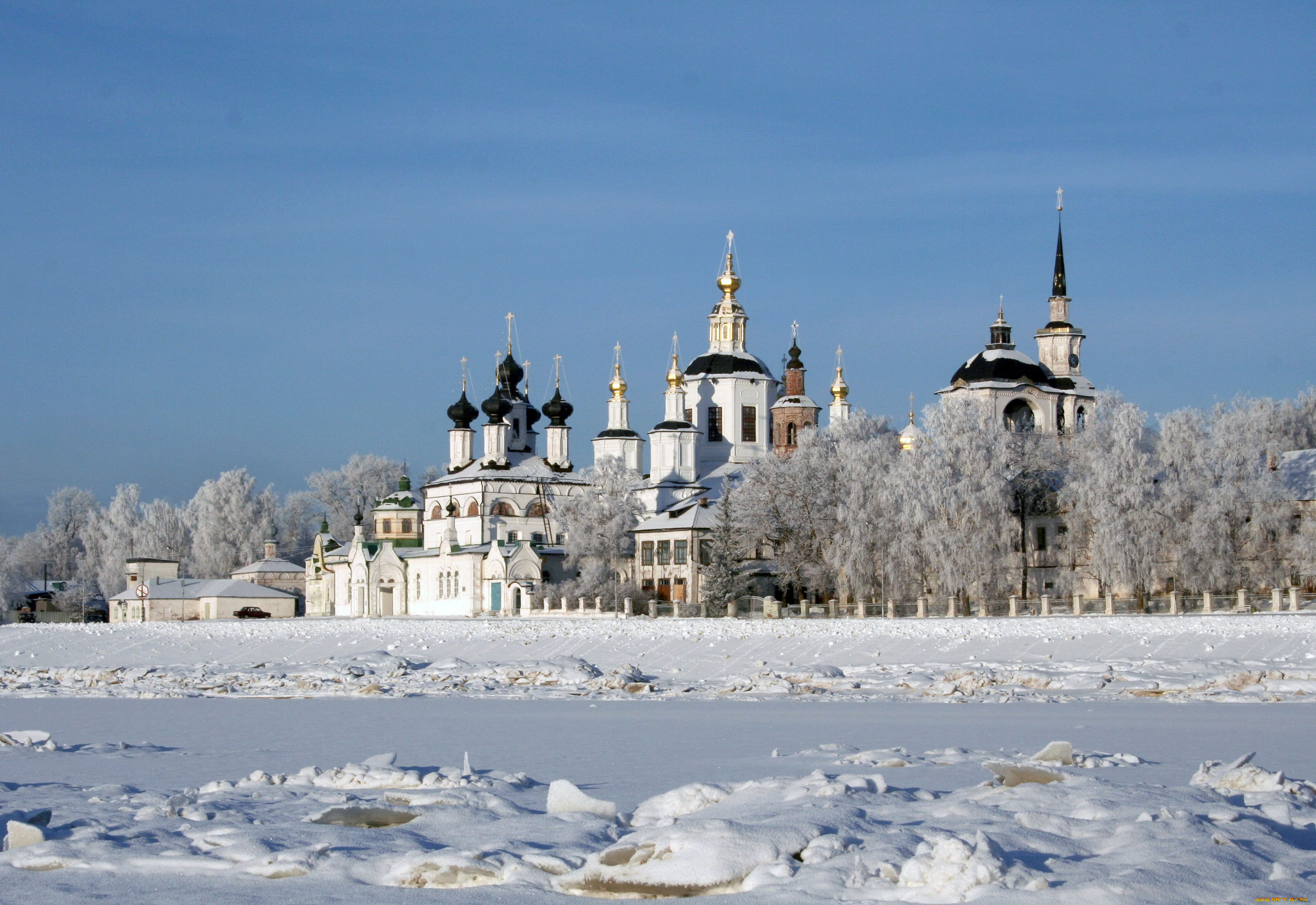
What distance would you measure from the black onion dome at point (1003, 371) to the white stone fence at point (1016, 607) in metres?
15.4

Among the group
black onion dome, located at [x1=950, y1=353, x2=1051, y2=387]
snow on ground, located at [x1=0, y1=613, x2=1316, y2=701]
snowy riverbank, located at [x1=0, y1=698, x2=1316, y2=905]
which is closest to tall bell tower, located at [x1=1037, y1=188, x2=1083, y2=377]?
black onion dome, located at [x1=950, y1=353, x2=1051, y2=387]

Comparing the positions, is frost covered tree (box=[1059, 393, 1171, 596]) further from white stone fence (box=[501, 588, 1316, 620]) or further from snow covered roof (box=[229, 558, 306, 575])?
snow covered roof (box=[229, 558, 306, 575])

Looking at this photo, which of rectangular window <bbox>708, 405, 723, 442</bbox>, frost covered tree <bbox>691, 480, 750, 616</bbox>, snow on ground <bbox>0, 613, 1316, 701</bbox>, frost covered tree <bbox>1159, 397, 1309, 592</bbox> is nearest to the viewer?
snow on ground <bbox>0, 613, 1316, 701</bbox>

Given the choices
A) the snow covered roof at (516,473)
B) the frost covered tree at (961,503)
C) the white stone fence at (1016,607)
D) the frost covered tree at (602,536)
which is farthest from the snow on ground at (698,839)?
the snow covered roof at (516,473)

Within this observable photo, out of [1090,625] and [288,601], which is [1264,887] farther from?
[288,601]

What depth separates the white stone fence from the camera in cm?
4209

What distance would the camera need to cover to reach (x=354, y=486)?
4242 inches

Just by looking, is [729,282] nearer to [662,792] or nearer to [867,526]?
[867,526]

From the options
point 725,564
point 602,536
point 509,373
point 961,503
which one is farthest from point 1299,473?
point 509,373

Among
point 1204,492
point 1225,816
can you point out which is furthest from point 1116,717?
point 1204,492

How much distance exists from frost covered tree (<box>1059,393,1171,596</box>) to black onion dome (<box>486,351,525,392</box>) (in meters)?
38.2

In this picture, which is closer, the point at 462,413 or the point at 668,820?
the point at 668,820

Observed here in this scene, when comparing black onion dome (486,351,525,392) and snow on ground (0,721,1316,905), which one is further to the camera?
black onion dome (486,351,525,392)

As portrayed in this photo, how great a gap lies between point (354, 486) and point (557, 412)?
33954 mm
